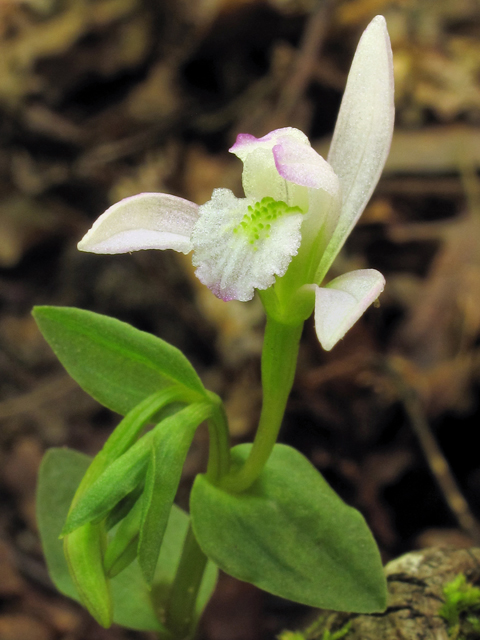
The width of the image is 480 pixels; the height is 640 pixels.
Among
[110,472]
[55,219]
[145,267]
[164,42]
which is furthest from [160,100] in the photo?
[110,472]

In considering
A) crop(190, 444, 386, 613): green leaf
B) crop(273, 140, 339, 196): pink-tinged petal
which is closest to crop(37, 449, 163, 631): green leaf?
crop(190, 444, 386, 613): green leaf

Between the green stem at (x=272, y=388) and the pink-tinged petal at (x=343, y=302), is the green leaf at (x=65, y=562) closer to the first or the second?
the green stem at (x=272, y=388)

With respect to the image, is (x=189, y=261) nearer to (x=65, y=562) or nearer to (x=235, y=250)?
(x=65, y=562)

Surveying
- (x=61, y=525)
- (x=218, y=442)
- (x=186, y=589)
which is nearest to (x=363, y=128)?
(x=218, y=442)

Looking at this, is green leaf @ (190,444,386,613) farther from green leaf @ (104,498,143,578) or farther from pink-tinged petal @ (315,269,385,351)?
pink-tinged petal @ (315,269,385,351)

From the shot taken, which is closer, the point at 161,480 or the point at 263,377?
the point at 161,480

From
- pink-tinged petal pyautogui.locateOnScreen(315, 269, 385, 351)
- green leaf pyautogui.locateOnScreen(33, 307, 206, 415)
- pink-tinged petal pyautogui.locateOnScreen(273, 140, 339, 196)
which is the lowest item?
green leaf pyautogui.locateOnScreen(33, 307, 206, 415)

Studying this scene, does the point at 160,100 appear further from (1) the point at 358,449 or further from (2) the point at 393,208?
(1) the point at 358,449
